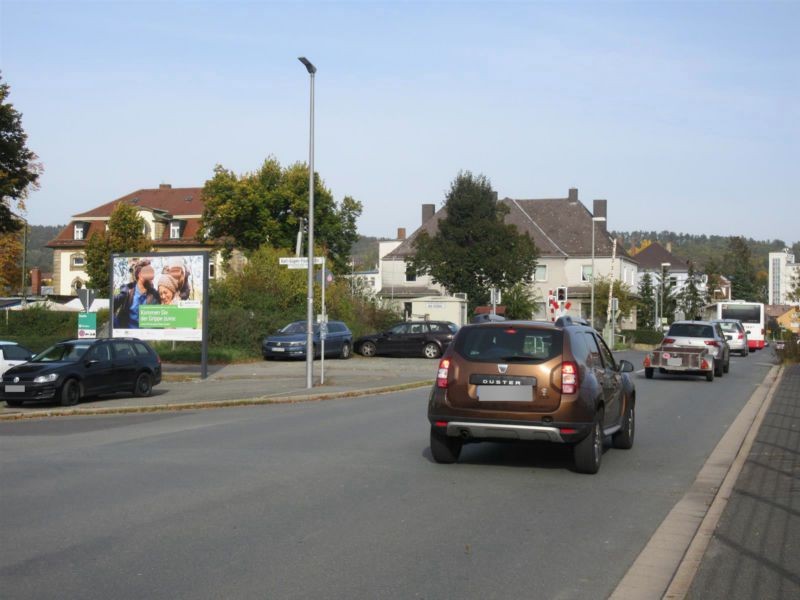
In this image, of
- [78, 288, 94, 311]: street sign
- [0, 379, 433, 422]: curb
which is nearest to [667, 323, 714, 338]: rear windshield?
[0, 379, 433, 422]: curb

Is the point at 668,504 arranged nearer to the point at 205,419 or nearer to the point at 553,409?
the point at 553,409

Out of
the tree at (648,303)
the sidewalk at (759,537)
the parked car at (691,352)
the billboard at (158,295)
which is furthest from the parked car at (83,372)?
the tree at (648,303)

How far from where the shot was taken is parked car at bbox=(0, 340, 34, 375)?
22719 millimetres

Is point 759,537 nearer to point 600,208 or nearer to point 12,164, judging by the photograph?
point 12,164

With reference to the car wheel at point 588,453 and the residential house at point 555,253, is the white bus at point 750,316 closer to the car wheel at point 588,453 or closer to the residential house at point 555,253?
the residential house at point 555,253

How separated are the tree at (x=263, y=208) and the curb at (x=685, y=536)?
57.6 metres

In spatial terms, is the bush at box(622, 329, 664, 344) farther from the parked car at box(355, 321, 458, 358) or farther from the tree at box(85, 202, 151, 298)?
the tree at box(85, 202, 151, 298)

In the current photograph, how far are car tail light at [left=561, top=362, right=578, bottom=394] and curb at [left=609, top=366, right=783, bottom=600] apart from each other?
1.54 metres

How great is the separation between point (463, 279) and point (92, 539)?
54.8m

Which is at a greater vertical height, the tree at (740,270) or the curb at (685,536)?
the tree at (740,270)

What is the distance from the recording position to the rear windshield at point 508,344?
10.1m

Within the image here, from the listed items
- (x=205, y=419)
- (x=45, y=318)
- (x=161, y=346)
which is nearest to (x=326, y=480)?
(x=205, y=419)

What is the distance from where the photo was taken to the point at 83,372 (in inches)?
781

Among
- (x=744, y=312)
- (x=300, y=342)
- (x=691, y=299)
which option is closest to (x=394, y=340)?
(x=300, y=342)
